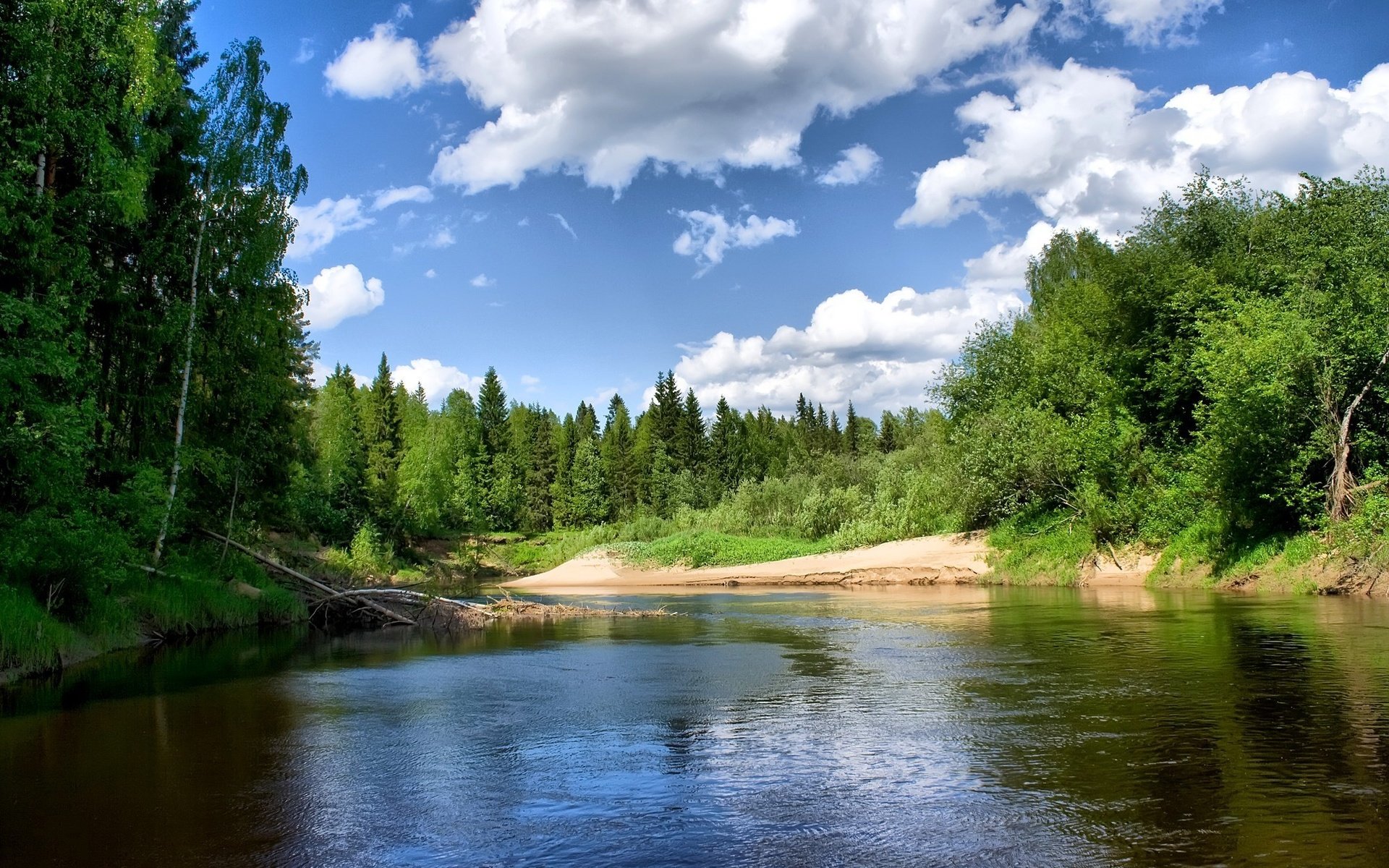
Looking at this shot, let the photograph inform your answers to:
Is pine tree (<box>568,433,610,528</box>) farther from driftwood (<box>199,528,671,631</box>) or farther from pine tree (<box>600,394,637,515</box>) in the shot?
driftwood (<box>199,528,671,631</box>)

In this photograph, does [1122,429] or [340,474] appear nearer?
[1122,429]

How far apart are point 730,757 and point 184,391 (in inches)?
817

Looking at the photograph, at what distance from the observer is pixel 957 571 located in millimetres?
43312

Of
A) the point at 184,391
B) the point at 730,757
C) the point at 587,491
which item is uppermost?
the point at 184,391

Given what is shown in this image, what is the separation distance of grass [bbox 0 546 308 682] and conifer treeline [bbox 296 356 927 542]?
35.1 m

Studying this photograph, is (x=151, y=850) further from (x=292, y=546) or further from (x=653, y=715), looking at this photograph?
(x=292, y=546)

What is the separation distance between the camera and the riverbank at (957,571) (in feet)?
90.6

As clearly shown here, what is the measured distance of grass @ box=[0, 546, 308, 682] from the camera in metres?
15.7

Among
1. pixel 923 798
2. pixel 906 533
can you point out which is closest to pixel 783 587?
pixel 906 533

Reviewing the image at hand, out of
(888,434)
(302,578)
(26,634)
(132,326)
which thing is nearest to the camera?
(26,634)

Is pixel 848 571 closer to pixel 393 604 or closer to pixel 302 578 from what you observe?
pixel 393 604

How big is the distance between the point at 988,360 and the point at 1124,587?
18.4 m

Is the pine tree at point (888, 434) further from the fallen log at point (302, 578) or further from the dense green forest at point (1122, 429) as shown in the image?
the fallen log at point (302, 578)

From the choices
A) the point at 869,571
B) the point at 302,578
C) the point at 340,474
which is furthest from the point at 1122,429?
the point at 340,474
